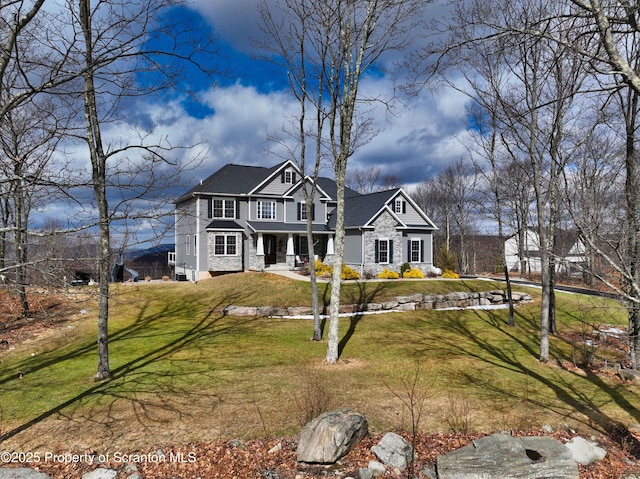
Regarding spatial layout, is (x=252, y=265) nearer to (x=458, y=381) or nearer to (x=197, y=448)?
(x=458, y=381)

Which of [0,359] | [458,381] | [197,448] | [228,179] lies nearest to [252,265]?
[228,179]

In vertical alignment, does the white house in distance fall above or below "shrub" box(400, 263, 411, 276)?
above

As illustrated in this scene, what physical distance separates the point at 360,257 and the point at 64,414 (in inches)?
796

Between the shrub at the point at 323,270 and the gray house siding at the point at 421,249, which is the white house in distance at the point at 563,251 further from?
the shrub at the point at 323,270

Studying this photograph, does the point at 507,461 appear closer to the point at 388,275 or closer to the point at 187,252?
the point at 388,275

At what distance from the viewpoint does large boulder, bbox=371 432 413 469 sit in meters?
5.50

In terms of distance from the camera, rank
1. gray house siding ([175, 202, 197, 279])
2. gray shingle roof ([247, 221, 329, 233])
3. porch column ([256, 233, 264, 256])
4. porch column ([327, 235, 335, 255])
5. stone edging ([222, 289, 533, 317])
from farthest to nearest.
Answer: porch column ([327, 235, 335, 255])
gray house siding ([175, 202, 197, 279])
gray shingle roof ([247, 221, 329, 233])
porch column ([256, 233, 264, 256])
stone edging ([222, 289, 533, 317])

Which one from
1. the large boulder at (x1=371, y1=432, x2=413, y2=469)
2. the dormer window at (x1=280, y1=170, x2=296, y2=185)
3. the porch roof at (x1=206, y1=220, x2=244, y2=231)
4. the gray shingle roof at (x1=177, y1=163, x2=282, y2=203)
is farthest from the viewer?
the dormer window at (x1=280, y1=170, x2=296, y2=185)

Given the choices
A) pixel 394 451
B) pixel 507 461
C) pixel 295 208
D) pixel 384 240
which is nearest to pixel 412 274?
pixel 384 240

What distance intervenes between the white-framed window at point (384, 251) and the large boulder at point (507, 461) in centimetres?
2042

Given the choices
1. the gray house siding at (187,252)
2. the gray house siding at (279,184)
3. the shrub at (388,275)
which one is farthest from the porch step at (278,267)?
the shrub at (388,275)

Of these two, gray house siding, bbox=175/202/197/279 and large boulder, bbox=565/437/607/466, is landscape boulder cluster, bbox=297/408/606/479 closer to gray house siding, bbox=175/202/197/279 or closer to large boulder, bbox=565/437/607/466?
large boulder, bbox=565/437/607/466

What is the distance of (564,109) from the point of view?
9.58 m

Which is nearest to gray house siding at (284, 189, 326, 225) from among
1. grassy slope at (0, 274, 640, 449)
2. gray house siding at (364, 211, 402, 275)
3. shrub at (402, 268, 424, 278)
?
gray house siding at (364, 211, 402, 275)
